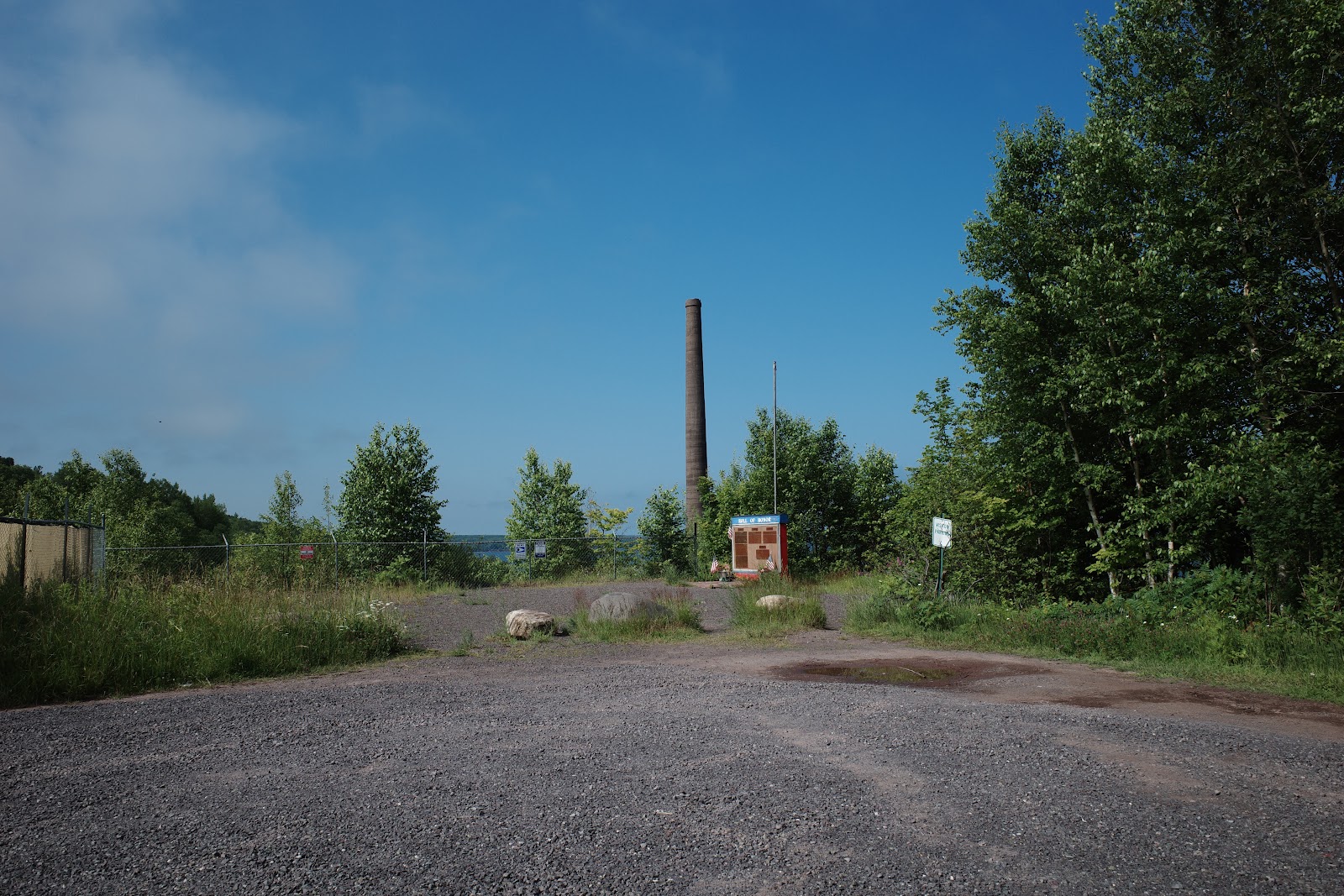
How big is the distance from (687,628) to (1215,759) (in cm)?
927

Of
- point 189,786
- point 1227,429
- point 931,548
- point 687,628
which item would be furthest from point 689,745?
point 1227,429

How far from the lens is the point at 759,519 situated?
2684 centimetres

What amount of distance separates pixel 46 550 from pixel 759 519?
18636mm

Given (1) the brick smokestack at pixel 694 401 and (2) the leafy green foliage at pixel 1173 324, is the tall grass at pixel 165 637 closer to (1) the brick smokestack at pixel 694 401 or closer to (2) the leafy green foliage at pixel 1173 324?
(2) the leafy green foliage at pixel 1173 324

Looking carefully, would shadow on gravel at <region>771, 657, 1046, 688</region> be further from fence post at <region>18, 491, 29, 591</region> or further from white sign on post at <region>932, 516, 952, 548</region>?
fence post at <region>18, 491, 29, 591</region>

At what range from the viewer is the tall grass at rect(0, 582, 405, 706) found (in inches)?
353

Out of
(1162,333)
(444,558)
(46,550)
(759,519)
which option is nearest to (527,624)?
(46,550)

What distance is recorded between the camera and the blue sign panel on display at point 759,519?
87.0ft

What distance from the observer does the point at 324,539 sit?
30406mm

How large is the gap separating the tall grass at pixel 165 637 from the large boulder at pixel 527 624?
1904mm

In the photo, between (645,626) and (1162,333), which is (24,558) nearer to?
(645,626)

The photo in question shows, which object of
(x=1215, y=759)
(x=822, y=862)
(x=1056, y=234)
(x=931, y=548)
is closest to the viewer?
(x=822, y=862)

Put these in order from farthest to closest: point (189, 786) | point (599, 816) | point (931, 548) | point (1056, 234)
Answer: point (1056, 234) < point (931, 548) < point (189, 786) < point (599, 816)

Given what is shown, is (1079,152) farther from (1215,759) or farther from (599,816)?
(599,816)
